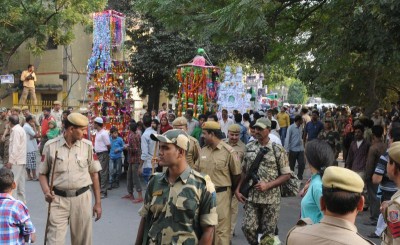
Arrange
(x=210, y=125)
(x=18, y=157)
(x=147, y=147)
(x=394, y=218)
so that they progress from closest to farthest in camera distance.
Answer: (x=394, y=218)
(x=210, y=125)
(x=18, y=157)
(x=147, y=147)

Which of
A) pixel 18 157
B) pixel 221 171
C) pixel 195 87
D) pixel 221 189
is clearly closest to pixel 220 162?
pixel 221 171

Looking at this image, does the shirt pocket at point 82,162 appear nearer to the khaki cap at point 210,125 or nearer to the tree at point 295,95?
the khaki cap at point 210,125

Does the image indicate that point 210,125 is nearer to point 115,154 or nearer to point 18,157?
point 18,157

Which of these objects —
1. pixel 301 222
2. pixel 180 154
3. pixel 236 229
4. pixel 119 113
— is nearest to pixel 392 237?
pixel 301 222

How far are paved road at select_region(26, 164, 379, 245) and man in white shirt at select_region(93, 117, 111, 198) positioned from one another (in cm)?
35

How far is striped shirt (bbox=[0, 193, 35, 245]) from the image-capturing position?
13.8 ft

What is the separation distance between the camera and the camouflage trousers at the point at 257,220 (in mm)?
5648

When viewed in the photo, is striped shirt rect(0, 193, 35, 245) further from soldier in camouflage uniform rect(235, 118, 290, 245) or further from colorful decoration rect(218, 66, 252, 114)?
A: colorful decoration rect(218, 66, 252, 114)

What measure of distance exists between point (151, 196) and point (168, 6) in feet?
18.9

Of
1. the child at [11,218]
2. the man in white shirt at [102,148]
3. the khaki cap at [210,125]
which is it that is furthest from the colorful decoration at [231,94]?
the child at [11,218]

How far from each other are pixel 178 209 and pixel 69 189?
2374 mm

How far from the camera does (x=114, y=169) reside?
1111 centimetres

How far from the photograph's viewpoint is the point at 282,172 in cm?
564

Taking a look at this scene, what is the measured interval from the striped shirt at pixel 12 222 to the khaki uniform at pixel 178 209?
1507 millimetres
